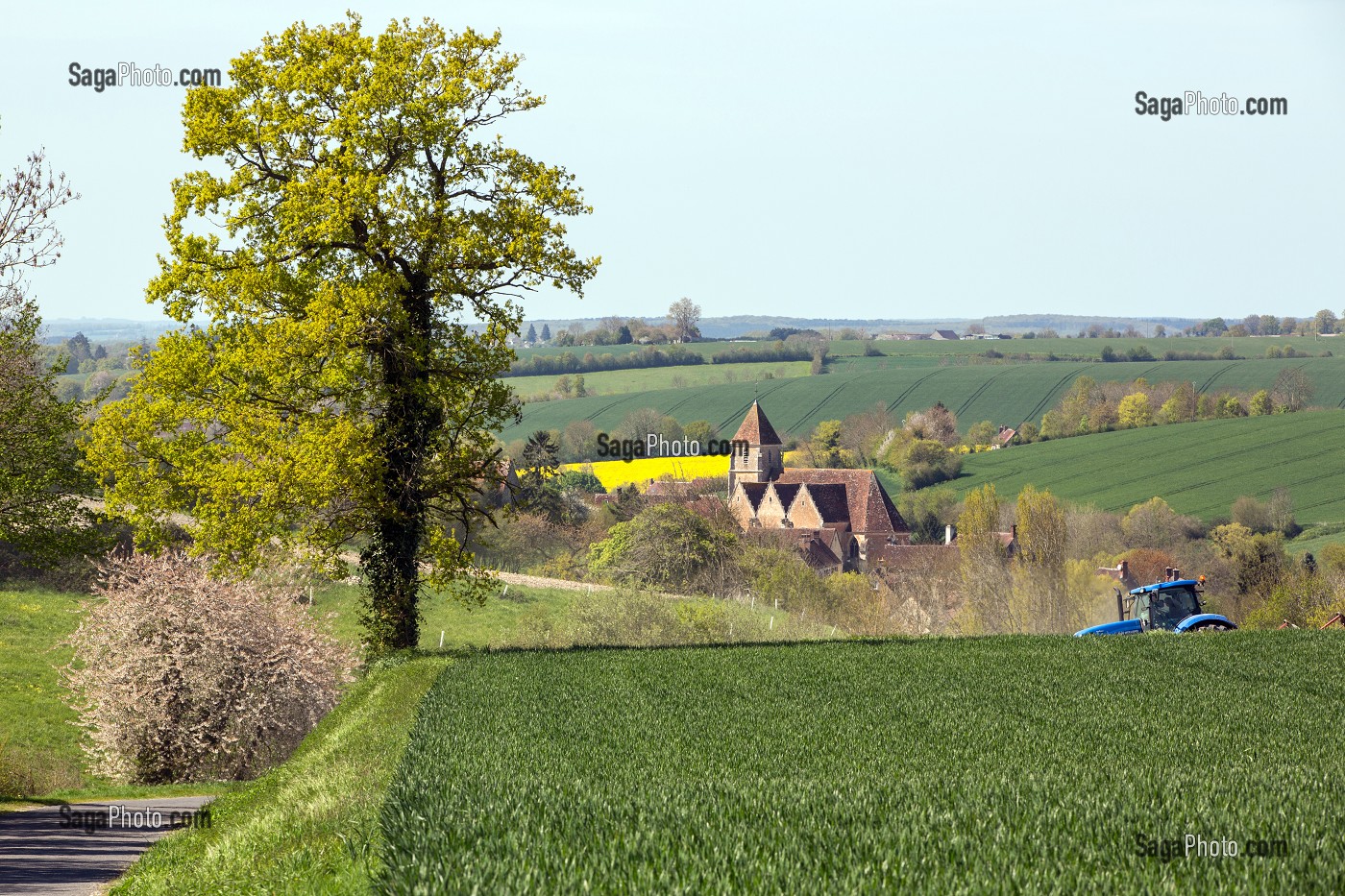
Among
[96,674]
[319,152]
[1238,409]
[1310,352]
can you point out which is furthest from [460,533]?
[1310,352]

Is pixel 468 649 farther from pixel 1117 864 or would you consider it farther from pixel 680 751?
pixel 1117 864

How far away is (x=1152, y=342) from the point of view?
519 feet

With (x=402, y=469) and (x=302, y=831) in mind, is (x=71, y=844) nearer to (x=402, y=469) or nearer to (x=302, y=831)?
(x=302, y=831)

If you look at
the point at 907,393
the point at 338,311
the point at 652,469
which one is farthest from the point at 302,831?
the point at 907,393

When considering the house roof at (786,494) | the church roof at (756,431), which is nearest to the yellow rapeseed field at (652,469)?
the church roof at (756,431)

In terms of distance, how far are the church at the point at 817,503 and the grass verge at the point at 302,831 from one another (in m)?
80.0

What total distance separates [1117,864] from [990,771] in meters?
4.09

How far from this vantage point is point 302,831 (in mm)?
11211

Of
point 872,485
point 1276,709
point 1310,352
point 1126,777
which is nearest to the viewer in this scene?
point 1126,777

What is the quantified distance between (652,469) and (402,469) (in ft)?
289

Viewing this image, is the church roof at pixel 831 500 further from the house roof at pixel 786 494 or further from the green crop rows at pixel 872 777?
the green crop rows at pixel 872 777

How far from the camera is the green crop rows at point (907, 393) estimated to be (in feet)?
411

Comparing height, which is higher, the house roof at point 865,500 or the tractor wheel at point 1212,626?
A: the tractor wheel at point 1212,626

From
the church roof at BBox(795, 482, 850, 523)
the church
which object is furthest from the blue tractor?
the church roof at BBox(795, 482, 850, 523)
